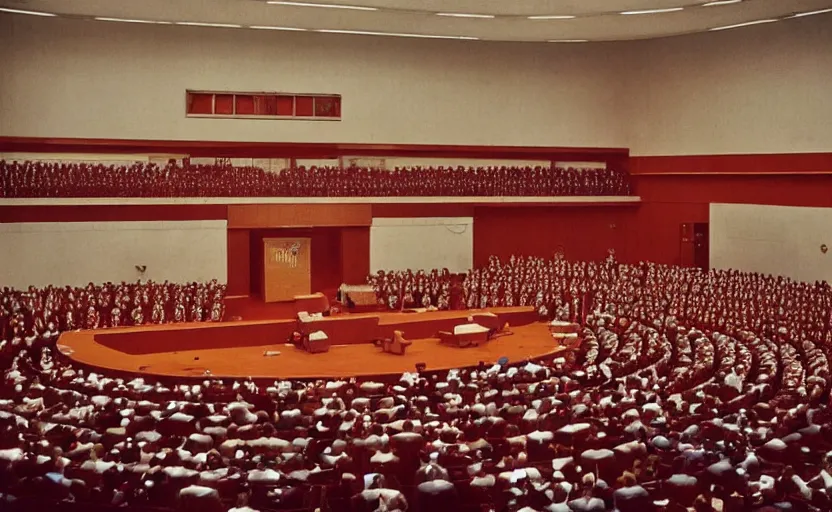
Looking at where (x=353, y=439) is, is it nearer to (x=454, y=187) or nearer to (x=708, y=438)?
(x=708, y=438)

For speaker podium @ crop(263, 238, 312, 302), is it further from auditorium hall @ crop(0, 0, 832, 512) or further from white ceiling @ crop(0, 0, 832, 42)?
white ceiling @ crop(0, 0, 832, 42)

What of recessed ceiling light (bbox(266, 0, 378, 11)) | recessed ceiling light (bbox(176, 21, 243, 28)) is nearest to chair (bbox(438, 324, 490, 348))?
recessed ceiling light (bbox(266, 0, 378, 11))

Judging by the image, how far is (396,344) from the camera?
16.5 m

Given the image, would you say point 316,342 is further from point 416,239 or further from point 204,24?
point 204,24

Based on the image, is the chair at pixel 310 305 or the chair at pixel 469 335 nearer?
the chair at pixel 469 335

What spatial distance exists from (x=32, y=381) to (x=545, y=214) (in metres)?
17.9

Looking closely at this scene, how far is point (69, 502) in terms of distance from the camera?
768cm

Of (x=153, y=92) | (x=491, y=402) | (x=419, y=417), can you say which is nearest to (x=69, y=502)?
(x=419, y=417)

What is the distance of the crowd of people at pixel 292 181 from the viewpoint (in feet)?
72.4

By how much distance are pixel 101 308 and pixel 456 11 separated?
1042cm

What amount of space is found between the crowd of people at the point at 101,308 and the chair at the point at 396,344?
4.05m

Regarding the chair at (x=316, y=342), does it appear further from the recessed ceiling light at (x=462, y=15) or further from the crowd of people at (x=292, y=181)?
the recessed ceiling light at (x=462, y=15)

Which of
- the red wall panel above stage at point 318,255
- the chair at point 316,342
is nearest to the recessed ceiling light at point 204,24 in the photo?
the red wall panel above stage at point 318,255

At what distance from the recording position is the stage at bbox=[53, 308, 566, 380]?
15070 mm
